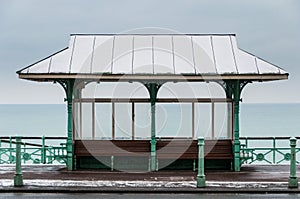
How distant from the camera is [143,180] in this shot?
17828mm

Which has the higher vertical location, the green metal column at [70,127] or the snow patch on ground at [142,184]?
the green metal column at [70,127]

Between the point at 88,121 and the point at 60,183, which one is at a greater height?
the point at 88,121

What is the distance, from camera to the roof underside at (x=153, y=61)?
19.2m

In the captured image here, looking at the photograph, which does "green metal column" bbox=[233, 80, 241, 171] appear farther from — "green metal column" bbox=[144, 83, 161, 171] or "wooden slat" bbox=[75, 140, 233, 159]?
"green metal column" bbox=[144, 83, 161, 171]

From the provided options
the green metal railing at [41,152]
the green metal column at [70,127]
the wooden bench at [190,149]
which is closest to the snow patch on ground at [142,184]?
the green metal column at [70,127]

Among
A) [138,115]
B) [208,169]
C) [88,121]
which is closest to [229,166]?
[208,169]

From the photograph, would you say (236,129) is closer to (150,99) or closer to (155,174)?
(150,99)

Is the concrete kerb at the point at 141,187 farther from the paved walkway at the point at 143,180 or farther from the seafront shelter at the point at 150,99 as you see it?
the seafront shelter at the point at 150,99

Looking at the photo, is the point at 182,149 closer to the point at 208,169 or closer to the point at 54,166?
the point at 208,169

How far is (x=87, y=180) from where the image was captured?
1772 cm

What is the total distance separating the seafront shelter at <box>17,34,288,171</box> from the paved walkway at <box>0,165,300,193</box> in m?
0.73

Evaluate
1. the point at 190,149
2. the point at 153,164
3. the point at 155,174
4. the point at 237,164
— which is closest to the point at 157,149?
the point at 153,164

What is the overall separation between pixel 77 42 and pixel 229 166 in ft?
20.9

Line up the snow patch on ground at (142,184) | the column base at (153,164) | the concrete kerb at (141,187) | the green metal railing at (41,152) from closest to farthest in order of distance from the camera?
the concrete kerb at (141,187) → the snow patch on ground at (142,184) → the column base at (153,164) → the green metal railing at (41,152)
